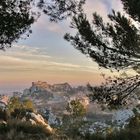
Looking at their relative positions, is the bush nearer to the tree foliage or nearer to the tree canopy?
the tree canopy

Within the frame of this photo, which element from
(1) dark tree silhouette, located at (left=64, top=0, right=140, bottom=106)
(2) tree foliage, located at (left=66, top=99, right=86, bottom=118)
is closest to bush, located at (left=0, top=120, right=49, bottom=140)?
(1) dark tree silhouette, located at (left=64, top=0, right=140, bottom=106)

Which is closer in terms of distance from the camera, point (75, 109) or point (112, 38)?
point (112, 38)

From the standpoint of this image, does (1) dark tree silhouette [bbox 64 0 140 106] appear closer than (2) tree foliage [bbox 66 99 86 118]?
Yes

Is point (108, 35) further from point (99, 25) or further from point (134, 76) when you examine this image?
point (134, 76)

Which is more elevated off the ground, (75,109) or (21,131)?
(21,131)

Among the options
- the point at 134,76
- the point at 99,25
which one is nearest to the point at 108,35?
the point at 99,25

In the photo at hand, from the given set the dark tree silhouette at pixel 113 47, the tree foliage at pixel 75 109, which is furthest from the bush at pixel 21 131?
the tree foliage at pixel 75 109

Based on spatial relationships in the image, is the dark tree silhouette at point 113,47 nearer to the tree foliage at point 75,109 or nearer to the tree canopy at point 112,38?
the tree canopy at point 112,38

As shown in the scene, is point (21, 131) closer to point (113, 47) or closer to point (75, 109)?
point (113, 47)

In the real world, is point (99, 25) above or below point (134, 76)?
above

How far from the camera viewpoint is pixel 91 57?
22.8 metres

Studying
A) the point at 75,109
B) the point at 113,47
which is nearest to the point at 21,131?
the point at 113,47

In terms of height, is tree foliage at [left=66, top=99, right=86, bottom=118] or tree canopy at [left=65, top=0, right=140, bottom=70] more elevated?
tree canopy at [left=65, top=0, right=140, bottom=70]

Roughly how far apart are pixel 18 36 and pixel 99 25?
5.70m
